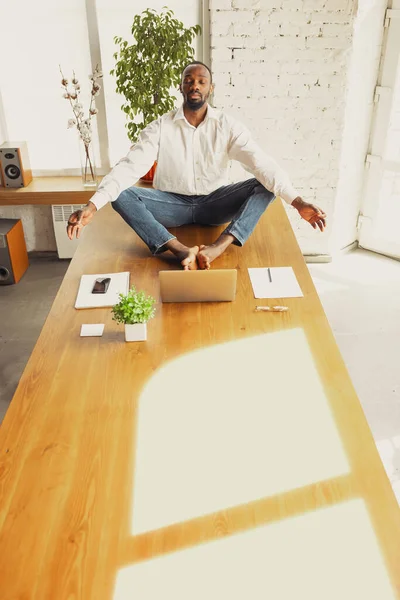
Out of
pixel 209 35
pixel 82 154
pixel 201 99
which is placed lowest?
pixel 82 154

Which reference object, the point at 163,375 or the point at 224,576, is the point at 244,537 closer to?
the point at 224,576

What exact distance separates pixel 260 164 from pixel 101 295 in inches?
41.9

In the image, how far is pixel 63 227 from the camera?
387 centimetres

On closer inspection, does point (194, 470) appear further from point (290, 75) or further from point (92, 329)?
point (290, 75)

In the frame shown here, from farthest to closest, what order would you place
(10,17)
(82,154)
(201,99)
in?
(82,154), (10,17), (201,99)

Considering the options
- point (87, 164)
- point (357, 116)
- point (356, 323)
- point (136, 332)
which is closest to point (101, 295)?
point (136, 332)

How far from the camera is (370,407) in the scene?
2.60 metres

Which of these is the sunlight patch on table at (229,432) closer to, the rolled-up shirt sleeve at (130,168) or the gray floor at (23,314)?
the rolled-up shirt sleeve at (130,168)

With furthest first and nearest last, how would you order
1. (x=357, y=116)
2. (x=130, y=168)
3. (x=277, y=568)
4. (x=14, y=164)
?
(x=14, y=164)
(x=357, y=116)
(x=130, y=168)
(x=277, y=568)

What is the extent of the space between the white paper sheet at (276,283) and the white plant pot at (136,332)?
514 millimetres

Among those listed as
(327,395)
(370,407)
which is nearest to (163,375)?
(327,395)

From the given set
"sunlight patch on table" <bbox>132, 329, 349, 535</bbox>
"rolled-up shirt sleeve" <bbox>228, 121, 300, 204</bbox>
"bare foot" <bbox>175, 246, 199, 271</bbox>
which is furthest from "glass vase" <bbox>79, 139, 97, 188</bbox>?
"sunlight patch on table" <bbox>132, 329, 349, 535</bbox>

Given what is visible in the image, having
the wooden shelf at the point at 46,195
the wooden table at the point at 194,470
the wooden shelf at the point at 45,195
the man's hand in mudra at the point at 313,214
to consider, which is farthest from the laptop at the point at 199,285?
the wooden shelf at the point at 45,195

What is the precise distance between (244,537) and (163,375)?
64 cm
